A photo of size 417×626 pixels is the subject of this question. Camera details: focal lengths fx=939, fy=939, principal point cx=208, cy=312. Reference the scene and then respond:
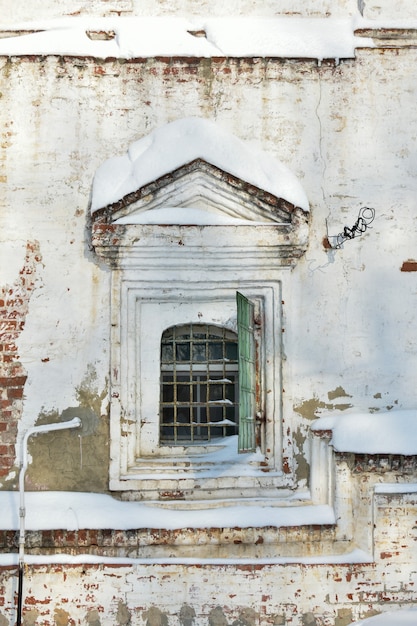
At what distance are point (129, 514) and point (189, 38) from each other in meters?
3.67

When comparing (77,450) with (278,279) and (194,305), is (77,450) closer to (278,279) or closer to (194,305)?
(194,305)

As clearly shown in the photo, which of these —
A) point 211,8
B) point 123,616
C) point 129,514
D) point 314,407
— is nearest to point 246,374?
point 314,407

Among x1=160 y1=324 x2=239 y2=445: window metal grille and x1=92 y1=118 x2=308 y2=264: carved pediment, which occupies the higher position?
x1=92 y1=118 x2=308 y2=264: carved pediment

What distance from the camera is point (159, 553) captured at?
22.6 ft

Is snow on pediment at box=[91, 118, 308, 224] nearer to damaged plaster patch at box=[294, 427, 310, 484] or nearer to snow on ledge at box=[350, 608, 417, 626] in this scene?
damaged plaster patch at box=[294, 427, 310, 484]

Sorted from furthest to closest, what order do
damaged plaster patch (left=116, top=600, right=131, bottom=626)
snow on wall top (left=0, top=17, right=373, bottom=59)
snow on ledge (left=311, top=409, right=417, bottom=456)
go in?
1. snow on wall top (left=0, top=17, right=373, bottom=59)
2. snow on ledge (left=311, top=409, right=417, bottom=456)
3. damaged plaster patch (left=116, top=600, right=131, bottom=626)

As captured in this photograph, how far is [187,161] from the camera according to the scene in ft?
23.2

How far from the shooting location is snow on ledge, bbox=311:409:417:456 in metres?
6.89

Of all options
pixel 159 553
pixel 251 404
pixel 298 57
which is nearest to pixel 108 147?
pixel 298 57

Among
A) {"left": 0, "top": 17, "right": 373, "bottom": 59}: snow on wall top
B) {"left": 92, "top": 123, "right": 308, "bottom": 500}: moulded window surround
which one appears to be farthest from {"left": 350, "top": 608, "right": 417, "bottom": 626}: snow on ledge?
{"left": 0, "top": 17, "right": 373, "bottom": 59}: snow on wall top

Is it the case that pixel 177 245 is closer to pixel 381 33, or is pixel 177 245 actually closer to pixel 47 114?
pixel 47 114

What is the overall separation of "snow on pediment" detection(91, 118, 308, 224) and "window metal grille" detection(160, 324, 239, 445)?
0.91m

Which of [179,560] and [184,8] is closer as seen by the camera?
[179,560]

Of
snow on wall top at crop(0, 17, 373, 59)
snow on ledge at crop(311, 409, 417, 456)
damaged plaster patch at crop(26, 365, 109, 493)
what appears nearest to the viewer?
snow on ledge at crop(311, 409, 417, 456)
